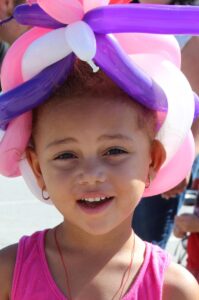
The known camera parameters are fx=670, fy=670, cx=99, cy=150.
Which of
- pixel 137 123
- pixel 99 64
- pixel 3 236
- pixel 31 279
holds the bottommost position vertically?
pixel 3 236

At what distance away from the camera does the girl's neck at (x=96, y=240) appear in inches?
80.7

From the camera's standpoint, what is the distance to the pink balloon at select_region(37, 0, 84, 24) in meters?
1.80

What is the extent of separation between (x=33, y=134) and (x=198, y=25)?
60cm

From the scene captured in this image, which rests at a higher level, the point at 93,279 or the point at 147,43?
the point at 147,43

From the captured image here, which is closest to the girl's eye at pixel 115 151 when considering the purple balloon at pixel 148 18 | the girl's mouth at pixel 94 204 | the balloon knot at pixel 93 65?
the girl's mouth at pixel 94 204

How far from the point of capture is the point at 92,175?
1839 millimetres

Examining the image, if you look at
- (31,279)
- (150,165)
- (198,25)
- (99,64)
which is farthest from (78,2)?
(31,279)

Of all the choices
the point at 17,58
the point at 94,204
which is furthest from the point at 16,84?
the point at 94,204

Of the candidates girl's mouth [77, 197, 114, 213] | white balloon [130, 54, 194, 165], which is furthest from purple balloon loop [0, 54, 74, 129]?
girl's mouth [77, 197, 114, 213]

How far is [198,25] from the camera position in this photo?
5.90ft

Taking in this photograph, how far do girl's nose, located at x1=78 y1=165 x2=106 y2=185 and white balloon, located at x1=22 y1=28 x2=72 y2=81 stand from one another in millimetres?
319

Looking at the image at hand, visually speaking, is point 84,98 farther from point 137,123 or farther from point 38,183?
point 38,183

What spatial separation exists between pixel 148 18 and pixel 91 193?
0.50m

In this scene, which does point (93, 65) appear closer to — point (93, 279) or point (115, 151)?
point (115, 151)
